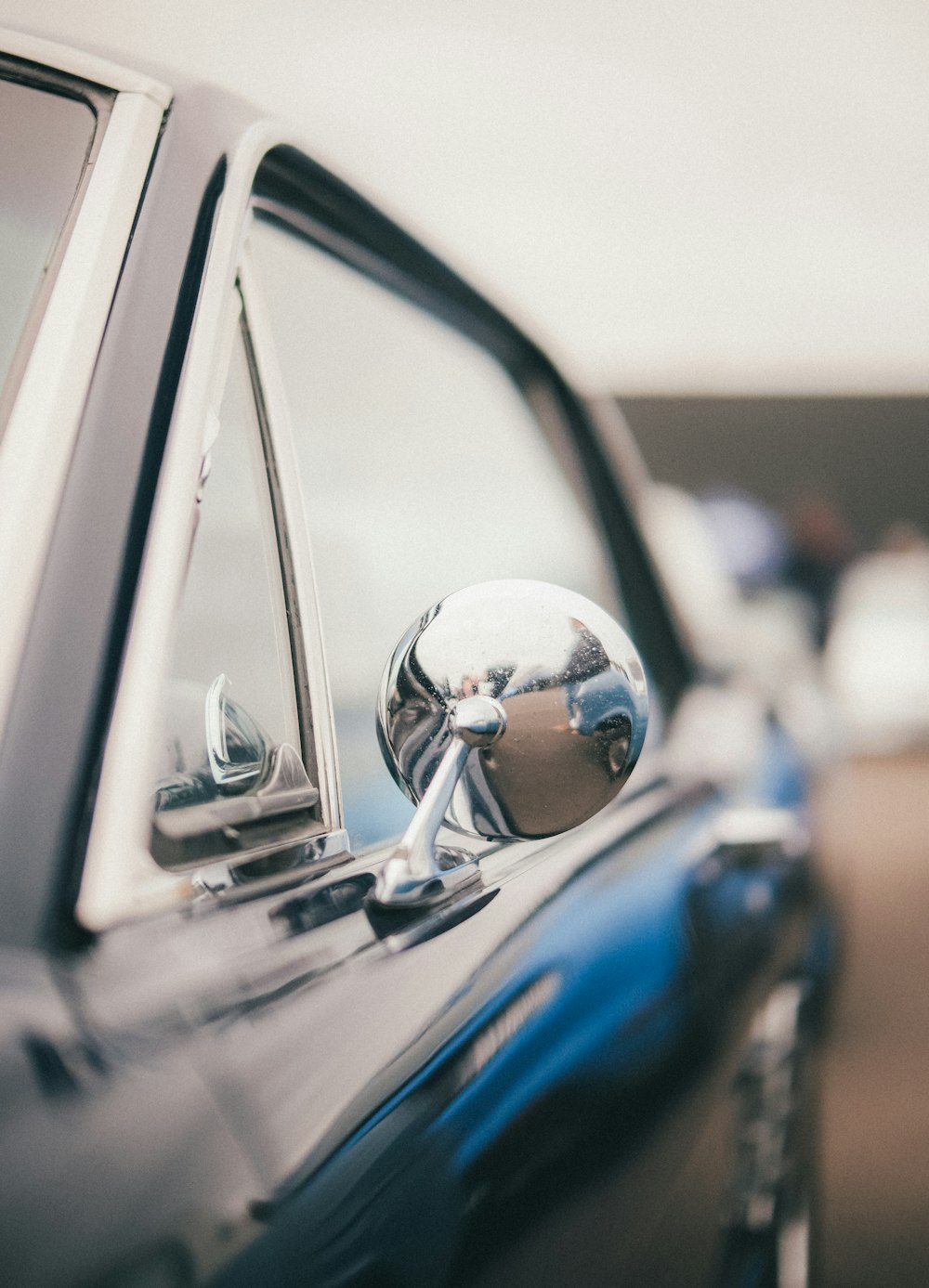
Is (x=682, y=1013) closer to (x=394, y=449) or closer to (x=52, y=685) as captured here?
(x=394, y=449)

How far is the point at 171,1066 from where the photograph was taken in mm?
802

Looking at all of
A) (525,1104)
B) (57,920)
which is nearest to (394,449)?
(525,1104)

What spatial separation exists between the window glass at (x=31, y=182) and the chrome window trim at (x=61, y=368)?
2 centimetres

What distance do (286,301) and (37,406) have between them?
54cm

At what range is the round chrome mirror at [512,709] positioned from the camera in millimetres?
991

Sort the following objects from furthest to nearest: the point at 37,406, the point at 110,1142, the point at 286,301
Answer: the point at 286,301 < the point at 37,406 < the point at 110,1142

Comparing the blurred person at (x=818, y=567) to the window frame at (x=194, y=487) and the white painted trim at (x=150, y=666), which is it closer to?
the window frame at (x=194, y=487)

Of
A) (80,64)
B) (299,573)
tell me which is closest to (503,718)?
(299,573)

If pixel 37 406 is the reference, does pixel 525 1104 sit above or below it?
below

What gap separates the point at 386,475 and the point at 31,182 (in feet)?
2.50

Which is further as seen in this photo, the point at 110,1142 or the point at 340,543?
the point at 340,543

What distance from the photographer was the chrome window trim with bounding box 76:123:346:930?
0.87 m

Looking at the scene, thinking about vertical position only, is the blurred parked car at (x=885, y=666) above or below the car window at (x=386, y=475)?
above

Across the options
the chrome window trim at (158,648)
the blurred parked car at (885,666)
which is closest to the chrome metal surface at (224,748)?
the chrome window trim at (158,648)
